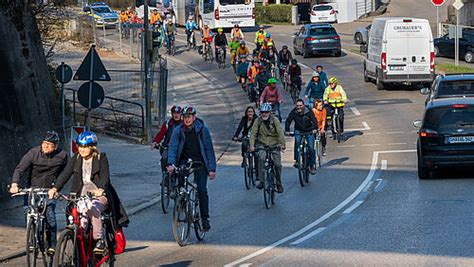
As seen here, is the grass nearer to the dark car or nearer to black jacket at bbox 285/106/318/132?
the dark car

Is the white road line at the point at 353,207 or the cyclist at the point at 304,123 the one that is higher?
the cyclist at the point at 304,123

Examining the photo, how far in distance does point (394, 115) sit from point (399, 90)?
6572 mm

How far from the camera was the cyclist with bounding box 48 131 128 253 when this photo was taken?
10578 millimetres

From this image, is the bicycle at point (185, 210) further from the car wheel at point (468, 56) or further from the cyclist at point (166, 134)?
the car wheel at point (468, 56)

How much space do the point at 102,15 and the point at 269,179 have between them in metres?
44.6

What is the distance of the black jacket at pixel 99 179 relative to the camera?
10805 mm

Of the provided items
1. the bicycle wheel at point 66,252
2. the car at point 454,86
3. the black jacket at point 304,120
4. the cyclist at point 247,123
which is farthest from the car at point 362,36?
the bicycle wheel at point 66,252

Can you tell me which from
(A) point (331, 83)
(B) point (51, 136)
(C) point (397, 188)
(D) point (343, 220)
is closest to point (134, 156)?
(A) point (331, 83)

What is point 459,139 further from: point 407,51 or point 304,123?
point 407,51

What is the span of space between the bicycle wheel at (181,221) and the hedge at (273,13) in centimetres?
5808

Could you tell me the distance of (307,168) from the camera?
20.2 meters

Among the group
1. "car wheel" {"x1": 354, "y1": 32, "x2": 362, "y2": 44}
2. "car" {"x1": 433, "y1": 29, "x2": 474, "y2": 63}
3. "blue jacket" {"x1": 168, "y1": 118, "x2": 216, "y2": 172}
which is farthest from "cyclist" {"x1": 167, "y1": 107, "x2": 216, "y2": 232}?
"car wheel" {"x1": 354, "y1": 32, "x2": 362, "y2": 44}

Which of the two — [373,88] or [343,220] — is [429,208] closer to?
[343,220]

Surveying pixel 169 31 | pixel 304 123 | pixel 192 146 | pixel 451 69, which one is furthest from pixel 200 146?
pixel 169 31
